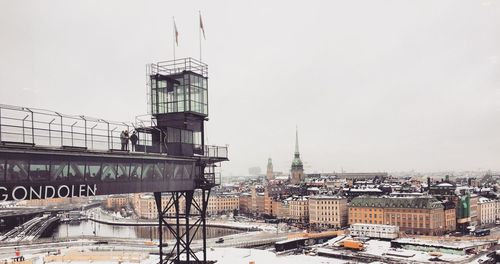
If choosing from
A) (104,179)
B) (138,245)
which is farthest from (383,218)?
(104,179)

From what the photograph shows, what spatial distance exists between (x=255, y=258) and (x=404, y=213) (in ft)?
143

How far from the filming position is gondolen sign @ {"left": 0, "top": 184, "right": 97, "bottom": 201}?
486 inches

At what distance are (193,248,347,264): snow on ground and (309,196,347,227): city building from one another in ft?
136

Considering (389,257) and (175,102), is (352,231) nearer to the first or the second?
(389,257)

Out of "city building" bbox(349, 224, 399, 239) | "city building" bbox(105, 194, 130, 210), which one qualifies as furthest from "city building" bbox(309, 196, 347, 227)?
"city building" bbox(105, 194, 130, 210)

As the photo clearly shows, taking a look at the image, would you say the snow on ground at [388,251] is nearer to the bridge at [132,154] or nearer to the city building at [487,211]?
the city building at [487,211]

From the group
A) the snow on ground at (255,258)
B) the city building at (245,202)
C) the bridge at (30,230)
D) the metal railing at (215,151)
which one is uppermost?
the metal railing at (215,151)

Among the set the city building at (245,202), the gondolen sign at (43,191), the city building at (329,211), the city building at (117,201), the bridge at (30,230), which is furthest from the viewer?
the city building at (117,201)

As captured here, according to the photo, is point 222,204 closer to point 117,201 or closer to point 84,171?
point 117,201

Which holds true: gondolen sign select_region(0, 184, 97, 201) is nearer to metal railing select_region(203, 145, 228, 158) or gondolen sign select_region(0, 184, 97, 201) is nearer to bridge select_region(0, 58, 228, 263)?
bridge select_region(0, 58, 228, 263)

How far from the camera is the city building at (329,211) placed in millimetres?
106938

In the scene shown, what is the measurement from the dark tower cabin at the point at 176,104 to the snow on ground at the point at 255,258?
133ft

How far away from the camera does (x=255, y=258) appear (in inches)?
2485

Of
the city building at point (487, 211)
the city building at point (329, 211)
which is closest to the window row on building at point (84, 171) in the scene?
the city building at point (329, 211)
